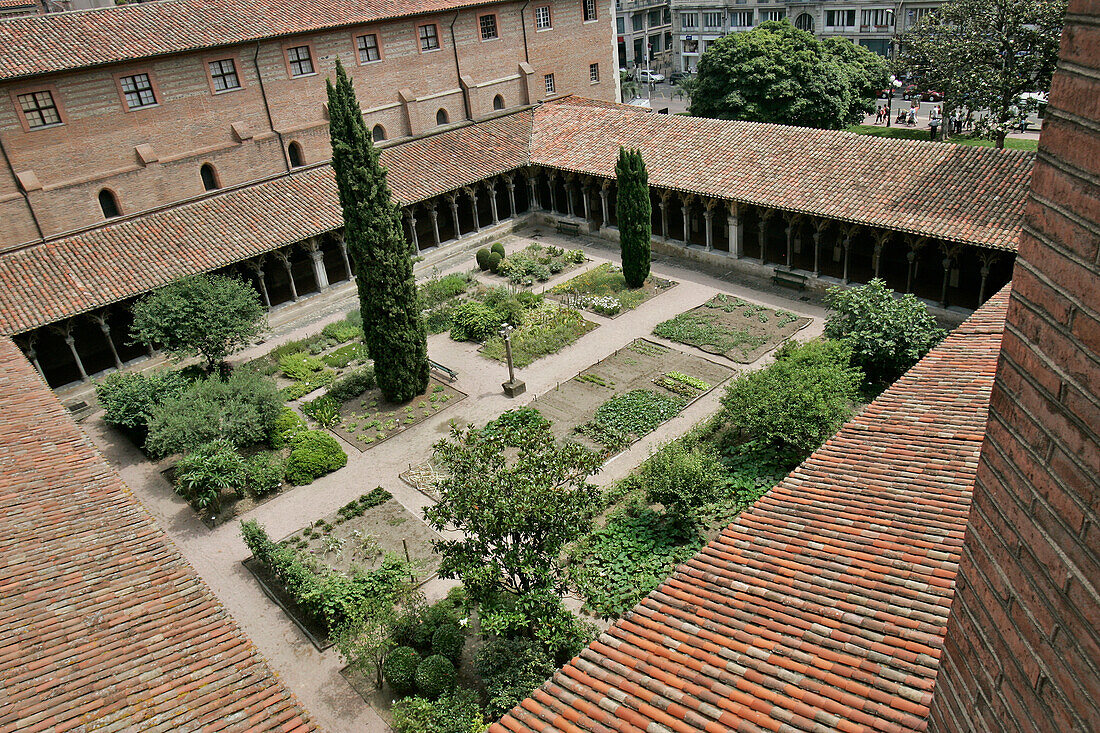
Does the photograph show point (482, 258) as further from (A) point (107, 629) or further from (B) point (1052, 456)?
(B) point (1052, 456)

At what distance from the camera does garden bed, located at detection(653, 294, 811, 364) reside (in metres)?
24.1

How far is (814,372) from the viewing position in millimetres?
18141

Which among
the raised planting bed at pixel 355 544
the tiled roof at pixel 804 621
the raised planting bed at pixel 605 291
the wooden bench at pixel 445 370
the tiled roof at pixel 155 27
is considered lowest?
the raised planting bed at pixel 355 544

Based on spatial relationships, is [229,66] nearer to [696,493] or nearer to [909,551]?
[696,493]

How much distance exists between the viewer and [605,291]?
28500 mm

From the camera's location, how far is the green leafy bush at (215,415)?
20.0m

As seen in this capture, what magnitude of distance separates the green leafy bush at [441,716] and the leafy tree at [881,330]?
12492 millimetres

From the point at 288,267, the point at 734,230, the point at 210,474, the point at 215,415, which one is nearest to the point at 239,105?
the point at 288,267

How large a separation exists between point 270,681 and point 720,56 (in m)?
38.8

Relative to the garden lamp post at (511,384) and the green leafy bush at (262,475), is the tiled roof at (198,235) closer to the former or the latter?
the green leafy bush at (262,475)

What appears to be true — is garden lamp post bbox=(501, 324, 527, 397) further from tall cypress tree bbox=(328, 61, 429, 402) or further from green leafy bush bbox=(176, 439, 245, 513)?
green leafy bush bbox=(176, 439, 245, 513)

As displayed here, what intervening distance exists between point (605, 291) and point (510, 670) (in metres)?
Result: 17.5

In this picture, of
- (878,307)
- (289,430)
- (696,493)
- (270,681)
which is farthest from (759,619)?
(289,430)

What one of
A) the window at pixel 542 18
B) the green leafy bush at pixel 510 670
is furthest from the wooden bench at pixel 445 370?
the window at pixel 542 18
